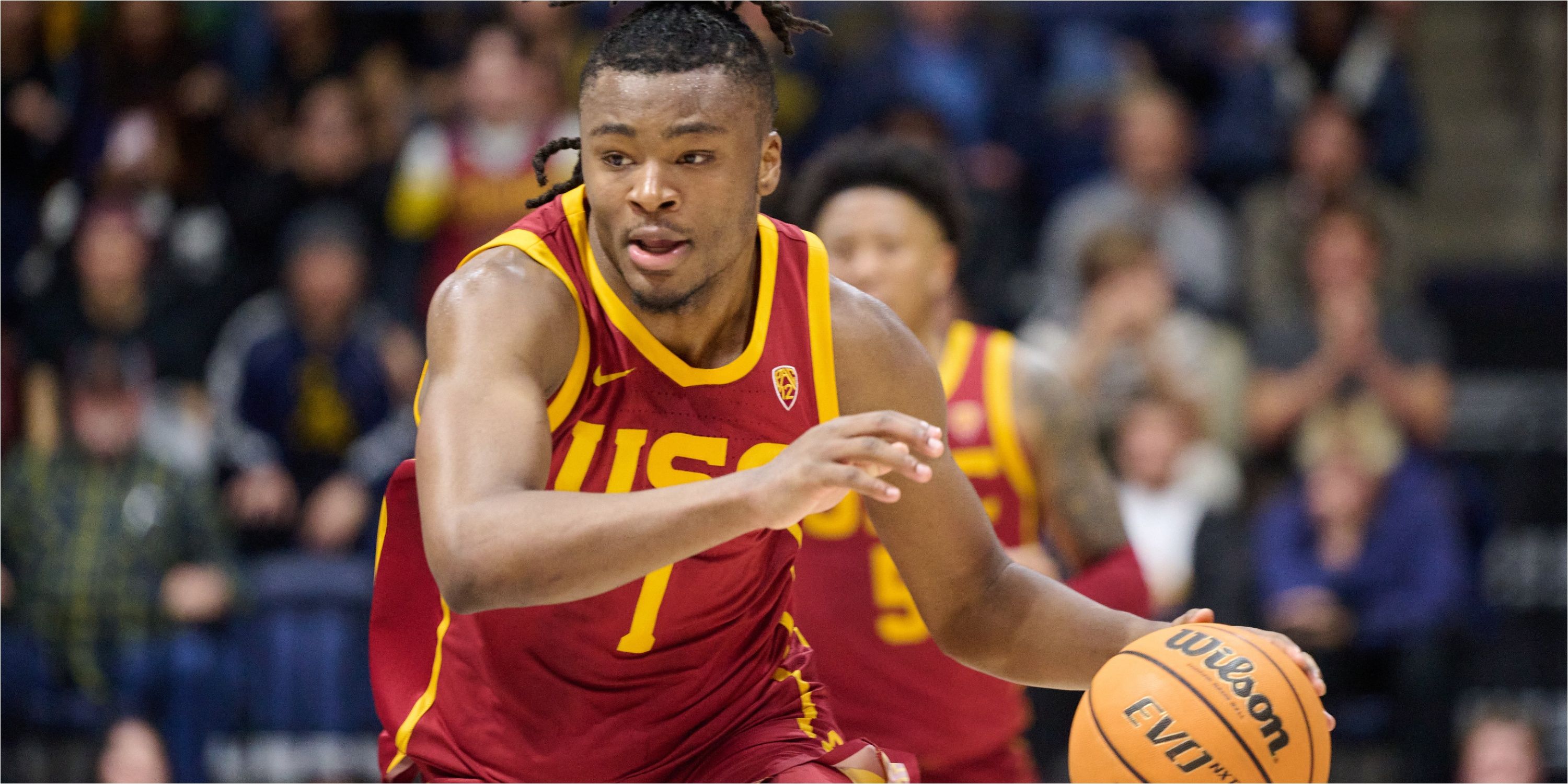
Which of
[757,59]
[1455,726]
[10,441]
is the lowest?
[1455,726]

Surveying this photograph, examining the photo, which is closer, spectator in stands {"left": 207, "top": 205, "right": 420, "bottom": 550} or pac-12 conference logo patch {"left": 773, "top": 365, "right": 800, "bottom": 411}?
pac-12 conference logo patch {"left": 773, "top": 365, "right": 800, "bottom": 411}

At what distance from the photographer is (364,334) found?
825 cm

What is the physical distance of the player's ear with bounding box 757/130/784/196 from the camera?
10.8 ft

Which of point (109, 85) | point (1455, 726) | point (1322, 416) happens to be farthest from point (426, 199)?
point (1455, 726)

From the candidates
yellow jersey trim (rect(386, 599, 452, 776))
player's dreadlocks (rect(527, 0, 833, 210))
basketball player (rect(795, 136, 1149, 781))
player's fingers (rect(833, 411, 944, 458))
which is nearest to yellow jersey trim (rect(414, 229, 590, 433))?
player's dreadlocks (rect(527, 0, 833, 210))

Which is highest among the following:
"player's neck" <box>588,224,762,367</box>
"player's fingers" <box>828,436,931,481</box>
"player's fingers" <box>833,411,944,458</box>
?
"player's neck" <box>588,224,762,367</box>

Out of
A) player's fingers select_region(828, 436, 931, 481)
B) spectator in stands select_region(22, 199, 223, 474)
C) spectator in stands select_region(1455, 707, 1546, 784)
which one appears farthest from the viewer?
spectator in stands select_region(22, 199, 223, 474)

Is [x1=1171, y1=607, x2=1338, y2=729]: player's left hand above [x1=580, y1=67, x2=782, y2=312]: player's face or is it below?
below

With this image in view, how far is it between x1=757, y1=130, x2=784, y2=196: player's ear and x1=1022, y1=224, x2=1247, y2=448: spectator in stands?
187 inches

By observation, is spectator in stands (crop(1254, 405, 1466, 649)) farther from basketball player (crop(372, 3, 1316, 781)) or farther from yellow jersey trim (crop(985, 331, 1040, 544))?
basketball player (crop(372, 3, 1316, 781))

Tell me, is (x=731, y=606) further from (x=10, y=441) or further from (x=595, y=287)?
(x=10, y=441)

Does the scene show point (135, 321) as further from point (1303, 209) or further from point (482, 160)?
point (1303, 209)

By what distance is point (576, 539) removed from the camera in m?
2.72

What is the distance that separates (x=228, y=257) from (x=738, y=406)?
6.06 metres
